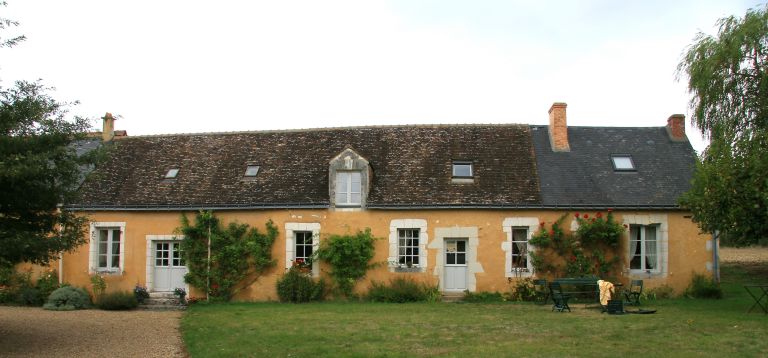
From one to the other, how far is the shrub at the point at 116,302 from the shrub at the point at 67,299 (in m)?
0.41

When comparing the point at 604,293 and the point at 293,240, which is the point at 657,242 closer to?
the point at 604,293

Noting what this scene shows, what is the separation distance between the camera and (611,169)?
63.1ft

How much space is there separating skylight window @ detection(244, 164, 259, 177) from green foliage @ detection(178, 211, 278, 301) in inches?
75.5

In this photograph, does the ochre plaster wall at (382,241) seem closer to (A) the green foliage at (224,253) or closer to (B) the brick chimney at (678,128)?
(A) the green foliage at (224,253)

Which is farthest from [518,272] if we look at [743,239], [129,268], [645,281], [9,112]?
[9,112]

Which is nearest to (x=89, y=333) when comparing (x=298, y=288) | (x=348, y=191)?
(x=298, y=288)

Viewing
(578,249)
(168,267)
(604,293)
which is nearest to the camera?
(604,293)

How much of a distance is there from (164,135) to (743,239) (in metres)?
17.6

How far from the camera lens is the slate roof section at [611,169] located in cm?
1800

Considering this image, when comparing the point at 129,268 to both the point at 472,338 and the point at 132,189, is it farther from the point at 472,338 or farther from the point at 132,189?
the point at 472,338

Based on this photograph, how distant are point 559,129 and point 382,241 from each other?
6690 mm

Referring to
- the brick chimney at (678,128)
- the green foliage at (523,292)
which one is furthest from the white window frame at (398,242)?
the brick chimney at (678,128)

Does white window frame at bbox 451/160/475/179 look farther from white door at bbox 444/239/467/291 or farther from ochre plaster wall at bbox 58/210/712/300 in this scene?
white door at bbox 444/239/467/291

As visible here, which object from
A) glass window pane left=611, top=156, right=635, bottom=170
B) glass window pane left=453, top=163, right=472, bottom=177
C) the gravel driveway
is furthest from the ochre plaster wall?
the gravel driveway
